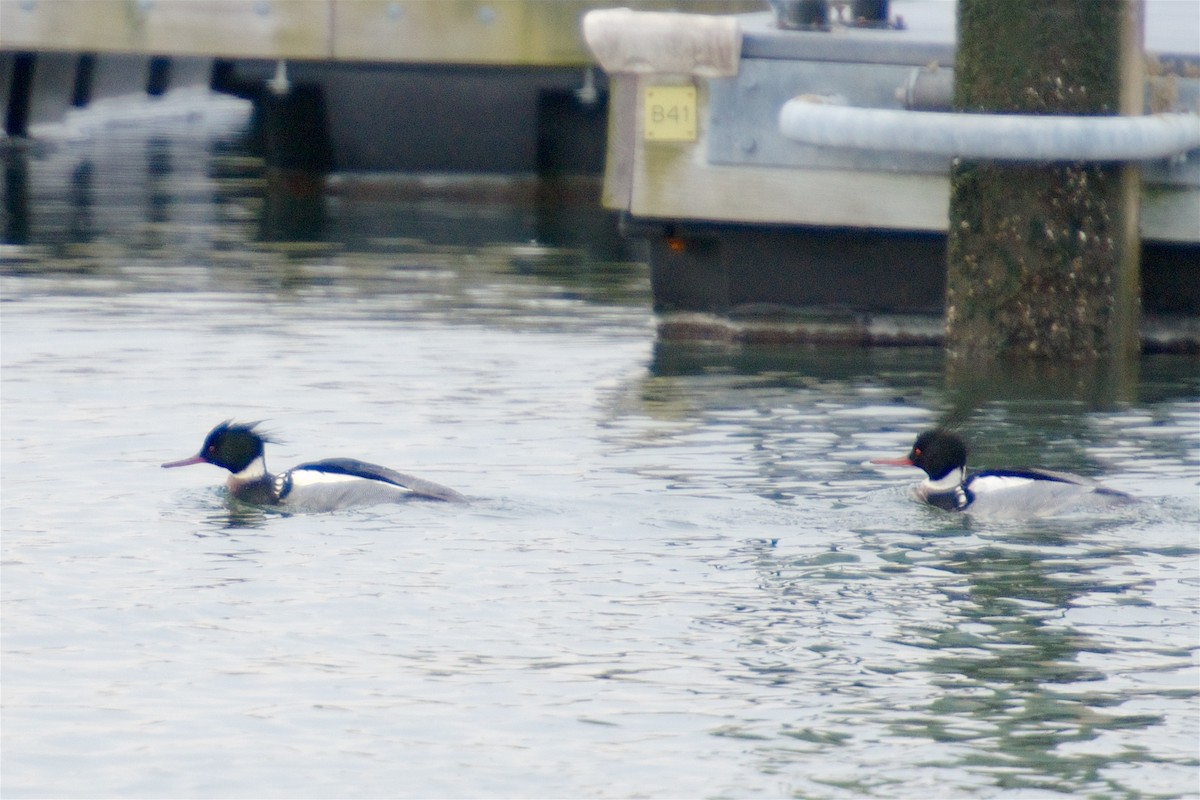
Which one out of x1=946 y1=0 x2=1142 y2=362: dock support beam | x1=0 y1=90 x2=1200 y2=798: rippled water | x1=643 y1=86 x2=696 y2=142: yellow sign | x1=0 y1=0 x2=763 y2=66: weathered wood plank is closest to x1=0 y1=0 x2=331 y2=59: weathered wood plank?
x1=0 y1=0 x2=763 y2=66: weathered wood plank

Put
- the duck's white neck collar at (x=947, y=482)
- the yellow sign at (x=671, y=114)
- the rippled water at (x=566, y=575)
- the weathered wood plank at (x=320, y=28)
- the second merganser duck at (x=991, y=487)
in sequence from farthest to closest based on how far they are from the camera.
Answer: the weathered wood plank at (x=320, y=28) < the yellow sign at (x=671, y=114) < the duck's white neck collar at (x=947, y=482) < the second merganser duck at (x=991, y=487) < the rippled water at (x=566, y=575)

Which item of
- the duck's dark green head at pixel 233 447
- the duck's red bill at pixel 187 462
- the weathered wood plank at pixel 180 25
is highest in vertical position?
the weathered wood plank at pixel 180 25

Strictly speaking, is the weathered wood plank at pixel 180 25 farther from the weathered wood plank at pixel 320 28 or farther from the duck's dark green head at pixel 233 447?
the duck's dark green head at pixel 233 447

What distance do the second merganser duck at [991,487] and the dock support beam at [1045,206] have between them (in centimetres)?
273

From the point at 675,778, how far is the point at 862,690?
91 cm

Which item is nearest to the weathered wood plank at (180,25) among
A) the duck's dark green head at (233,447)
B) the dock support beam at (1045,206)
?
the dock support beam at (1045,206)

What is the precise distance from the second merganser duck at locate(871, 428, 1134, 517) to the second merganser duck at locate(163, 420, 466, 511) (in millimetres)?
1755

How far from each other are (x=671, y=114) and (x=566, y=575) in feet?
16.5

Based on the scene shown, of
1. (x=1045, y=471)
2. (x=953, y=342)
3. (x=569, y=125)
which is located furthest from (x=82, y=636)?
(x=569, y=125)

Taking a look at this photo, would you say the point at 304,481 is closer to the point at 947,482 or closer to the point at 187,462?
the point at 187,462

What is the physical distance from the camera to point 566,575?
321 inches

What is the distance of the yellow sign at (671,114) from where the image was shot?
12.7 m

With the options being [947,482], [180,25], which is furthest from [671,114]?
[180,25]

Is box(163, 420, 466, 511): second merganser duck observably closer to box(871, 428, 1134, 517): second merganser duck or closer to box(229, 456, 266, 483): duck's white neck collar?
box(229, 456, 266, 483): duck's white neck collar
